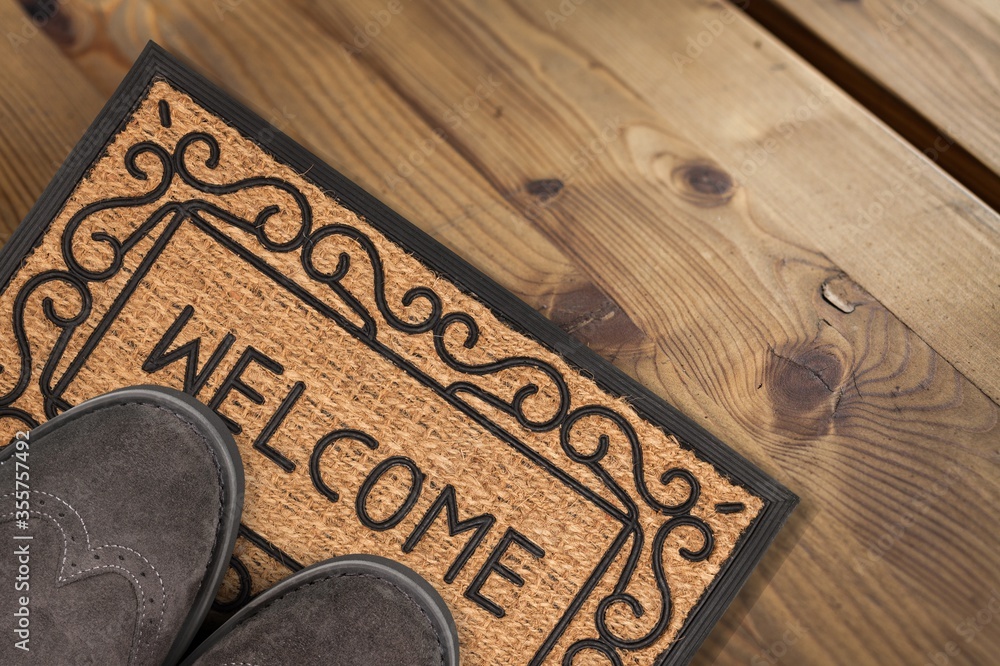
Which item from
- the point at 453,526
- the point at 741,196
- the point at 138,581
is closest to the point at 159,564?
the point at 138,581

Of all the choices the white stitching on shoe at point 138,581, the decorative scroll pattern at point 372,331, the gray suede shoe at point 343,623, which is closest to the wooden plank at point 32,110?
the decorative scroll pattern at point 372,331

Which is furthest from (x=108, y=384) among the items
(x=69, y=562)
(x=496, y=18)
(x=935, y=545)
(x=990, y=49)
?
(x=990, y=49)

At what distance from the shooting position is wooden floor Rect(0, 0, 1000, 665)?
0.86 meters

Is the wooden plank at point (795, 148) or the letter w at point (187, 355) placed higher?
the wooden plank at point (795, 148)

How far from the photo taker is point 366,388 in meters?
0.85

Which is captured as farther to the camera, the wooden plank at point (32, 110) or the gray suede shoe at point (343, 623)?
the wooden plank at point (32, 110)

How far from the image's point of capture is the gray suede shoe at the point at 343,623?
31.2 inches

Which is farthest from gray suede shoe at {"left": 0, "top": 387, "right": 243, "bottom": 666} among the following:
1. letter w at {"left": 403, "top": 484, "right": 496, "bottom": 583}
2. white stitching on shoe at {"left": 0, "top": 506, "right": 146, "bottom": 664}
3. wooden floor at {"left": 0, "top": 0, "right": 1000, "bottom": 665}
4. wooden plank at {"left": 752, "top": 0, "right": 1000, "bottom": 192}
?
wooden plank at {"left": 752, "top": 0, "right": 1000, "bottom": 192}

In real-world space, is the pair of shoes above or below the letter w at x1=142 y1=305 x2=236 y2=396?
below

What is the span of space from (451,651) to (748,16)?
0.86 meters

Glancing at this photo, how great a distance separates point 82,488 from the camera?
79 centimetres

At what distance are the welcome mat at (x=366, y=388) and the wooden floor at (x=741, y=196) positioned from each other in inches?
2.3

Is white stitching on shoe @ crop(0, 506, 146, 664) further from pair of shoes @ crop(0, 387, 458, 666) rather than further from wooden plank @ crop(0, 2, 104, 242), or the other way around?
wooden plank @ crop(0, 2, 104, 242)

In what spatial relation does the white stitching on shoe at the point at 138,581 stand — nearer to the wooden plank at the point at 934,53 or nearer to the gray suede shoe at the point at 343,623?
the gray suede shoe at the point at 343,623
